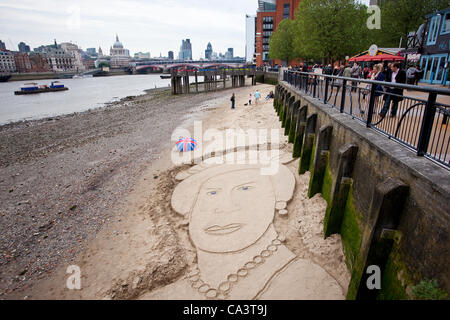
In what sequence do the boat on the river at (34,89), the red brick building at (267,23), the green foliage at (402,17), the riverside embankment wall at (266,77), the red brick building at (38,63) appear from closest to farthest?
1. the green foliage at (402,17)
2. the riverside embankment wall at (266,77)
3. the boat on the river at (34,89)
4. the red brick building at (267,23)
5. the red brick building at (38,63)

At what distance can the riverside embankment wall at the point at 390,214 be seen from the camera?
345 cm

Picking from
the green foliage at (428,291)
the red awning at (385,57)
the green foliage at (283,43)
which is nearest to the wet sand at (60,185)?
the green foliage at (428,291)

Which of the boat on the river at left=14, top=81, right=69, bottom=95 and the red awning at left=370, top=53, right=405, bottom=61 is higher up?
the red awning at left=370, top=53, right=405, bottom=61

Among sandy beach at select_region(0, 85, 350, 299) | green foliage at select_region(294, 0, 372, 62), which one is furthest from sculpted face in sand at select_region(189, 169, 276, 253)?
green foliage at select_region(294, 0, 372, 62)

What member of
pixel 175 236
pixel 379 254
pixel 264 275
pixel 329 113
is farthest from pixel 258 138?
pixel 379 254

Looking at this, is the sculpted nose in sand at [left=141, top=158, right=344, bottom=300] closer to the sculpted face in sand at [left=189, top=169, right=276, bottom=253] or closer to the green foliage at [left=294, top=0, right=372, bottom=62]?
the sculpted face in sand at [left=189, top=169, right=276, bottom=253]

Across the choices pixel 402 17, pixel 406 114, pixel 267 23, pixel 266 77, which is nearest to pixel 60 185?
pixel 406 114

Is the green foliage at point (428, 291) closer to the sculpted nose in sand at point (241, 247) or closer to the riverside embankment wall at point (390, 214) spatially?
the riverside embankment wall at point (390, 214)

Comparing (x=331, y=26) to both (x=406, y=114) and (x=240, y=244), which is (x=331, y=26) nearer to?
(x=406, y=114)

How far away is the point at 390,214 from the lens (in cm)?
412

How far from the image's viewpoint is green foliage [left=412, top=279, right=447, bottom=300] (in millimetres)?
3203

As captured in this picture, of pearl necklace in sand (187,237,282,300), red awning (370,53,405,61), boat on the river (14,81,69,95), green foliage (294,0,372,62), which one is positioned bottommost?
pearl necklace in sand (187,237,282,300)

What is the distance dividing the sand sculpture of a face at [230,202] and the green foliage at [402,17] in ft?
109
